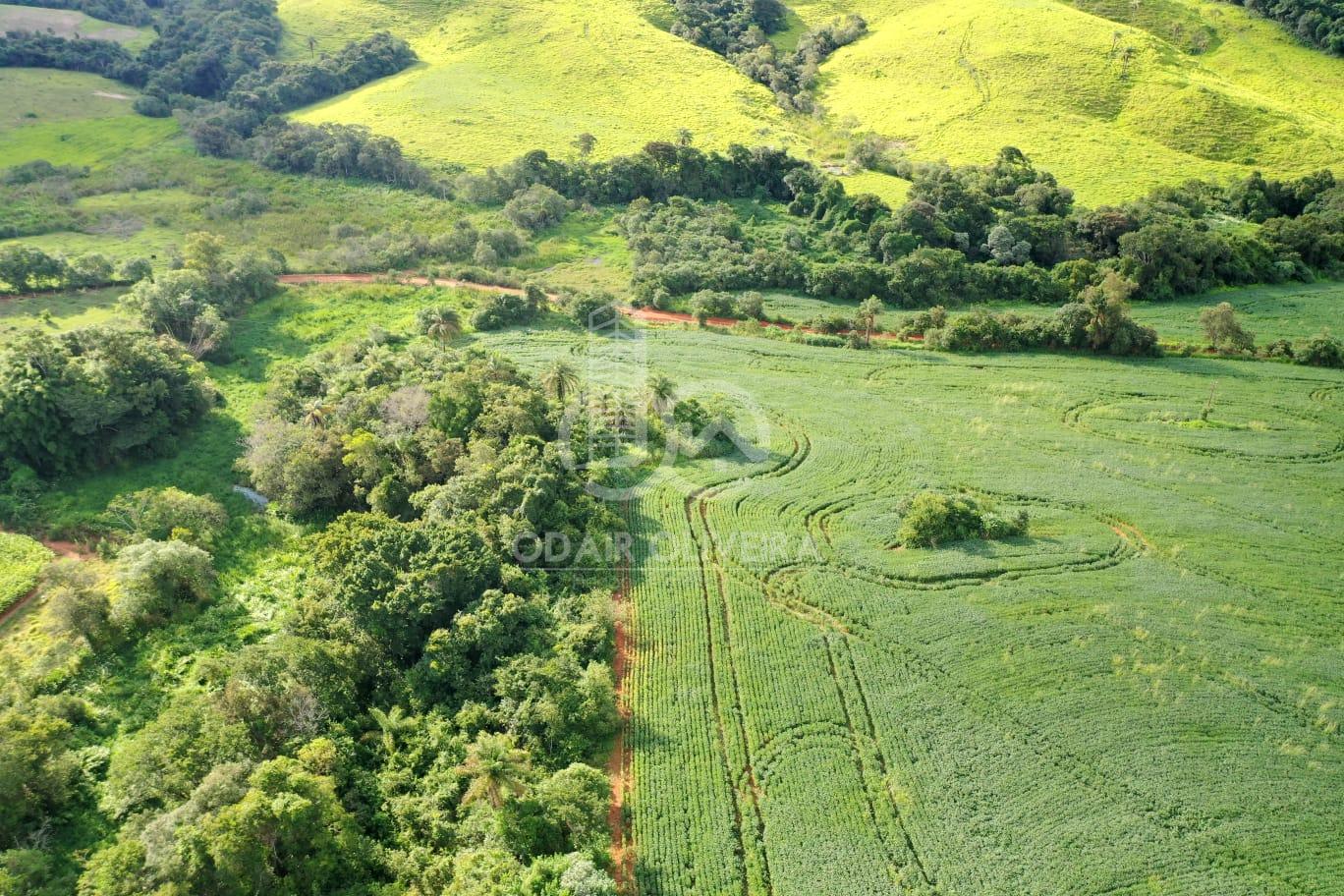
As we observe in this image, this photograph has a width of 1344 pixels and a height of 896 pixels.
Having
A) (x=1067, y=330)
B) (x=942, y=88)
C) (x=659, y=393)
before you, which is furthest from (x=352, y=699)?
(x=942, y=88)

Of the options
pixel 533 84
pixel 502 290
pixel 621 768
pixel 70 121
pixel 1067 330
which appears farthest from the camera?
pixel 533 84

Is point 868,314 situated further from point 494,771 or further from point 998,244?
point 494,771

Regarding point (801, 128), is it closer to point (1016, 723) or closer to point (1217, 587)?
point (1217, 587)

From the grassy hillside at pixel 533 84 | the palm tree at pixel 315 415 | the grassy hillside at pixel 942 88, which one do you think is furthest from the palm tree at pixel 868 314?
the grassy hillside at pixel 533 84

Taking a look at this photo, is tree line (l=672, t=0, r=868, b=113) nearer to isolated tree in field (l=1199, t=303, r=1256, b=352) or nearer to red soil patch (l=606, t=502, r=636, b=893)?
isolated tree in field (l=1199, t=303, r=1256, b=352)

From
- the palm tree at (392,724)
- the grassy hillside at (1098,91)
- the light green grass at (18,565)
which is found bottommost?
the light green grass at (18,565)

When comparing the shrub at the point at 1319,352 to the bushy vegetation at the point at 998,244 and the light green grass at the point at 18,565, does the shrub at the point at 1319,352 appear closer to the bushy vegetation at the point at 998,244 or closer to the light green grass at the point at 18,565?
the bushy vegetation at the point at 998,244
